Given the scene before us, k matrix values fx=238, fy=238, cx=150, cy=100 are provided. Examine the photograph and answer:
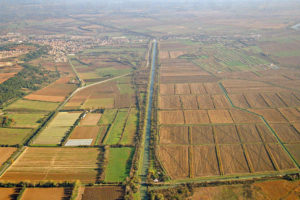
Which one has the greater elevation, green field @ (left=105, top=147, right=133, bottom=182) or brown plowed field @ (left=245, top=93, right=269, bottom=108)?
brown plowed field @ (left=245, top=93, right=269, bottom=108)

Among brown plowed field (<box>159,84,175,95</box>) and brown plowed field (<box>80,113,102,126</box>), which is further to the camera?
brown plowed field (<box>159,84,175,95</box>)

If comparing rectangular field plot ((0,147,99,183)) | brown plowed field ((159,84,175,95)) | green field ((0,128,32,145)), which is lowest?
rectangular field plot ((0,147,99,183))

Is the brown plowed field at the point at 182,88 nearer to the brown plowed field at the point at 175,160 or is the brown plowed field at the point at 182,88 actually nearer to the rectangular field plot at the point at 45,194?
the brown plowed field at the point at 175,160

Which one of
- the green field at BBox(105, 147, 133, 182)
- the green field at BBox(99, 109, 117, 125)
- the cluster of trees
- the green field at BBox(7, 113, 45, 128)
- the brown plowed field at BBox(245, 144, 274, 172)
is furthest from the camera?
the cluster of trees

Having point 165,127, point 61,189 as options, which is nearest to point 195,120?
point 165,127

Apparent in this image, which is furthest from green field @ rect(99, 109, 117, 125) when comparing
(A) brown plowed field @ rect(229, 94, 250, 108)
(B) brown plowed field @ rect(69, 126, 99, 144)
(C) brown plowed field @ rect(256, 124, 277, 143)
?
(C) brown plowed field @ rect(256, 124, 277, 143)

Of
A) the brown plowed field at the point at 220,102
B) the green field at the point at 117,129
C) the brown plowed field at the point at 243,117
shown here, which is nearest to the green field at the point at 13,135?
the green field at the point at 117,129

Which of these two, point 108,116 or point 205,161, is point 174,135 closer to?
point 205,161

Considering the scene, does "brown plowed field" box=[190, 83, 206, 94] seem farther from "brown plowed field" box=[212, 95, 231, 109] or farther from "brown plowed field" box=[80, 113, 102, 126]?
"brown plowed field" box=[80, 113, 102, 126]

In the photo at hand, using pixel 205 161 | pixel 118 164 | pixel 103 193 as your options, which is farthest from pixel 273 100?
pixel 103 193
